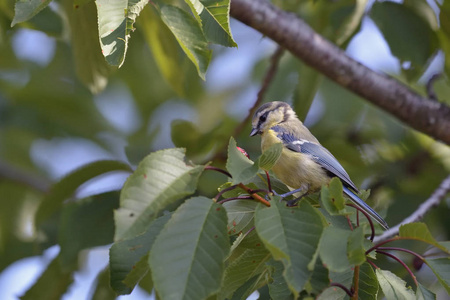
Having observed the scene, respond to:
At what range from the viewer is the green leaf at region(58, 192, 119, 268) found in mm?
3059

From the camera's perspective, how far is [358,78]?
359 cm

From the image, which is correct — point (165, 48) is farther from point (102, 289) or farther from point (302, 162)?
point (102, 289)

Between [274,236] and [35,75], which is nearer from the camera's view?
[274,236]

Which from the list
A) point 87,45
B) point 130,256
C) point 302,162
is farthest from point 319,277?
point 87,45

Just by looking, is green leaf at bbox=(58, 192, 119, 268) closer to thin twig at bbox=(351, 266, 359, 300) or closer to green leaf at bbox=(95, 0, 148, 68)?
green leaf at bbox=(95, 0, 148, 68)

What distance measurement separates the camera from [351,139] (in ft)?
15.2

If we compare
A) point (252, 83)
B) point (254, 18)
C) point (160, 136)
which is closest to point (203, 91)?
point (252, 83)

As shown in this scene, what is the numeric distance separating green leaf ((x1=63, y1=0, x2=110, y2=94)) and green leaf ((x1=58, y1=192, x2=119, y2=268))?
2.27 ft

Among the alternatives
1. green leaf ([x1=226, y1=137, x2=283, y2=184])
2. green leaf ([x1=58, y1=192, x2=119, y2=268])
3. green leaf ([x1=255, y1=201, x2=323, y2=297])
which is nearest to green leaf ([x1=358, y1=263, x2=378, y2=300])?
green leaf ([x1=255, y1=201, x2=323, y2=297])

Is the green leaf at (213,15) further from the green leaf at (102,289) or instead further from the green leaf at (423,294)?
the green leaf at (102,289)

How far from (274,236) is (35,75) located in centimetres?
424

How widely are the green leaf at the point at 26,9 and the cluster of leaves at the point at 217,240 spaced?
64 centimetres

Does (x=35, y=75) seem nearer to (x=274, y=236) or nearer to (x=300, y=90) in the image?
(x=300, y=90)

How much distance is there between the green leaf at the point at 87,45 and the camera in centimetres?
287
